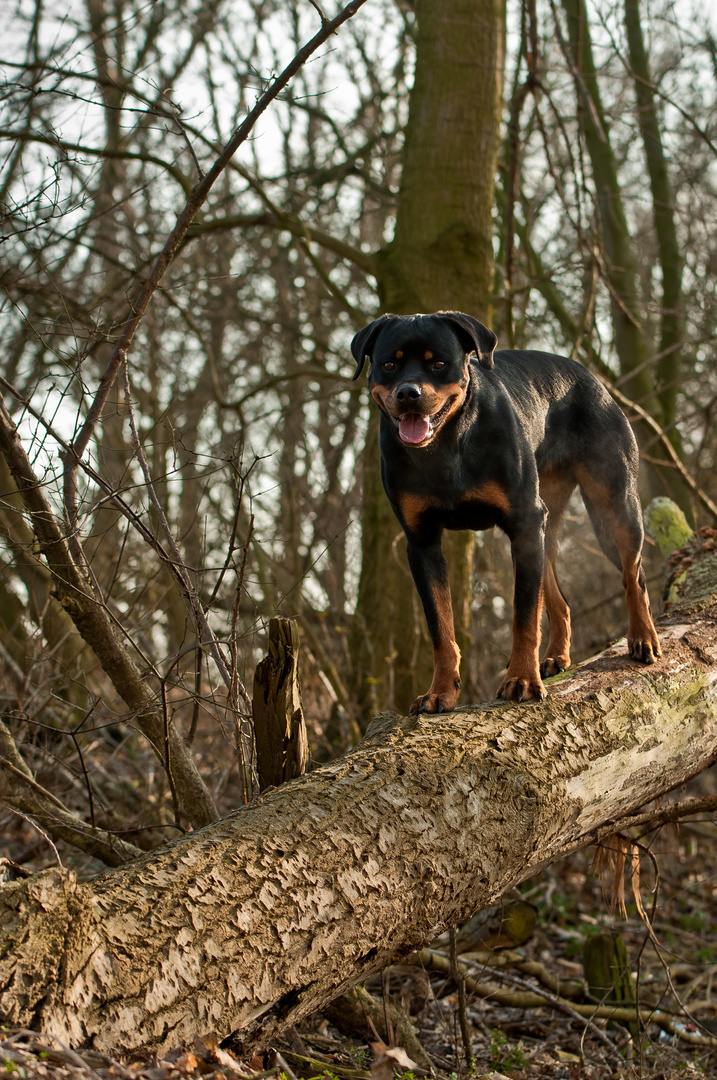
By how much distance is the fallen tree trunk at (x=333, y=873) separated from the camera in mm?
2143

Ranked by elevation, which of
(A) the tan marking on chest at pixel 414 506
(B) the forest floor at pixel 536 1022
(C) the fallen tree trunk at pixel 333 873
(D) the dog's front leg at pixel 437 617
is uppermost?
(A) the tan marking on chest at pixel 414 506

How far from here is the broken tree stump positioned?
335cm

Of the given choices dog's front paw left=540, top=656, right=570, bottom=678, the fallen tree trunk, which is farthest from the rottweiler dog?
dog's front paw left=540, top=656, right=570, bottom=678

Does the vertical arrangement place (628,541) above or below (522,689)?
above

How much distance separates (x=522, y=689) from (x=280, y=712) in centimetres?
101

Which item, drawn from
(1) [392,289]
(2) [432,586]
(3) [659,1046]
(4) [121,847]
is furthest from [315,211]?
(3) [659,1046]

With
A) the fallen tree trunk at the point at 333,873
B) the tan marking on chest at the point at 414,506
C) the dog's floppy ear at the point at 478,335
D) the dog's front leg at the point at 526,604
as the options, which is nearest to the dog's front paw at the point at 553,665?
the fallen tree trunk at the point at 333,873

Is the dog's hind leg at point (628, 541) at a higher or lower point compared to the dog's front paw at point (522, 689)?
higher

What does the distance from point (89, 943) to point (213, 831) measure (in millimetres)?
577

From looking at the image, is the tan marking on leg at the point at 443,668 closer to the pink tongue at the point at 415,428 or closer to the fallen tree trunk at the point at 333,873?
the fallen tree trunk at the point at 333,873

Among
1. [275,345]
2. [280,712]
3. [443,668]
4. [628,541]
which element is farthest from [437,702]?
[275,345]

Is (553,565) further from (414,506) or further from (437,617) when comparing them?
(414,506)

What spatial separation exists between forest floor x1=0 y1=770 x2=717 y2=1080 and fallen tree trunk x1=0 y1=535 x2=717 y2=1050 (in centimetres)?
12

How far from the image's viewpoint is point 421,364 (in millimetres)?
3641
